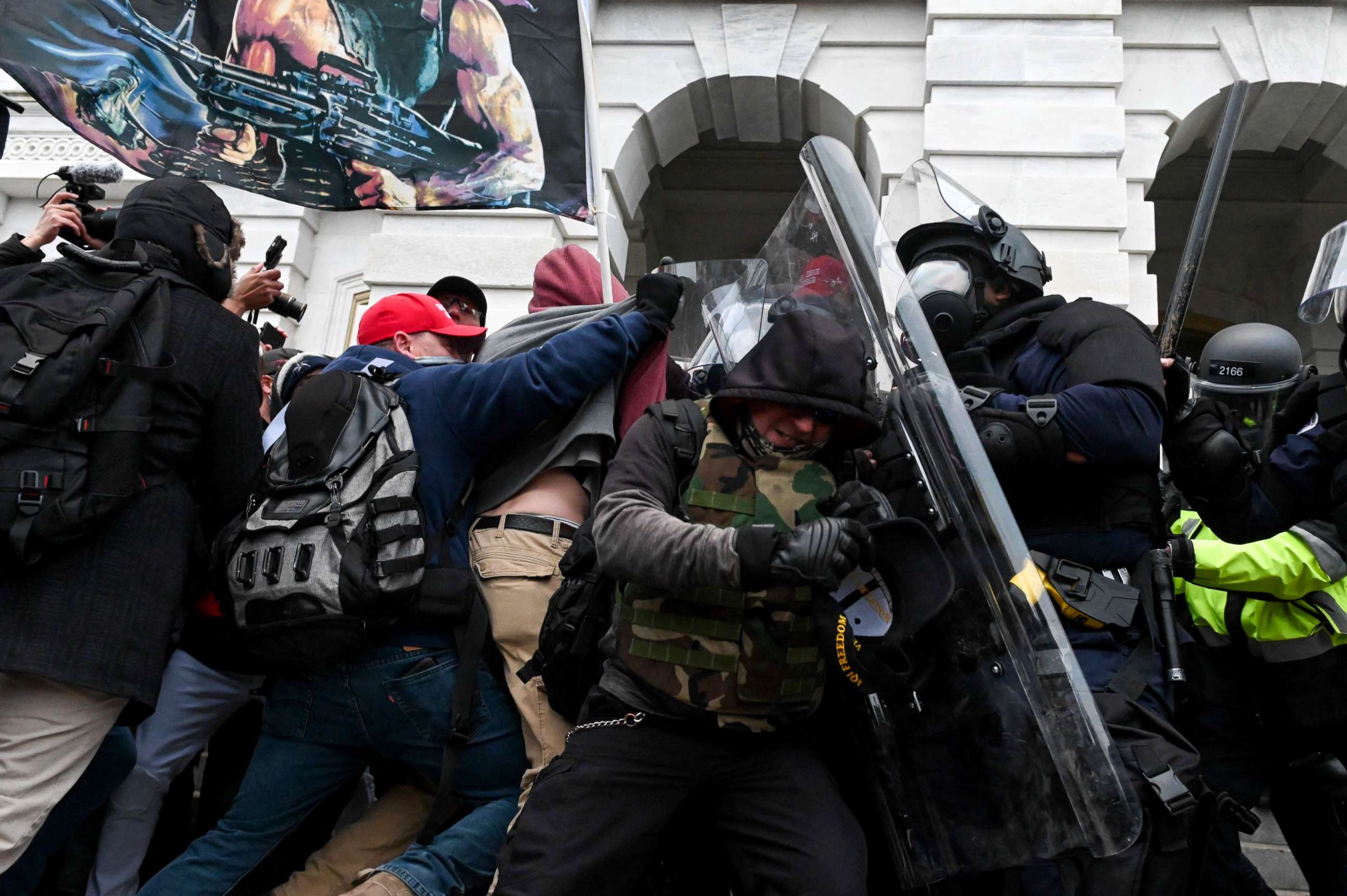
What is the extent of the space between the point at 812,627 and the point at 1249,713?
1.92m

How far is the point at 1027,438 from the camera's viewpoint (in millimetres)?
2471

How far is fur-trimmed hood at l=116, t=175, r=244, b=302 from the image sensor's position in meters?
2.89

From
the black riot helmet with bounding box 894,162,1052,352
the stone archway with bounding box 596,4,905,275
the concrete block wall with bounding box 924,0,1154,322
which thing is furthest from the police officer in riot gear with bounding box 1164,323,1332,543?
the stone archway with bounding box 596,4,905,275

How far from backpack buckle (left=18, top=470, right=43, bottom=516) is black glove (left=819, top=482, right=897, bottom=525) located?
174 cm

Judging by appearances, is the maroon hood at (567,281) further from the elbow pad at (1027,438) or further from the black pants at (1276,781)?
the black pants at (1276,781)

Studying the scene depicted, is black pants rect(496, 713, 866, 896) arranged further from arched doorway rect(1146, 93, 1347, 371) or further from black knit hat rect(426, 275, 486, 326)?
arched doorway rect(1146, 93, 1347, 371)

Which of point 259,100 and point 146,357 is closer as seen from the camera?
point 146,357

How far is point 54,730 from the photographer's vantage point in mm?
2539

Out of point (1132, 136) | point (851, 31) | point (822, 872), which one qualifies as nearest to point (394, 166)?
point (822, 872)

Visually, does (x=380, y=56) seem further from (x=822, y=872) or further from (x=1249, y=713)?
(x=1249, y=713)

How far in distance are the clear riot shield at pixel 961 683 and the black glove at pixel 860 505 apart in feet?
0.41

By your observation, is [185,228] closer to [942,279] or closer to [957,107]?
[942,279]

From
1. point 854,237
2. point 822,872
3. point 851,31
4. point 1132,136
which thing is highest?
point 851,31

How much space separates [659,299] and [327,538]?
98cm
